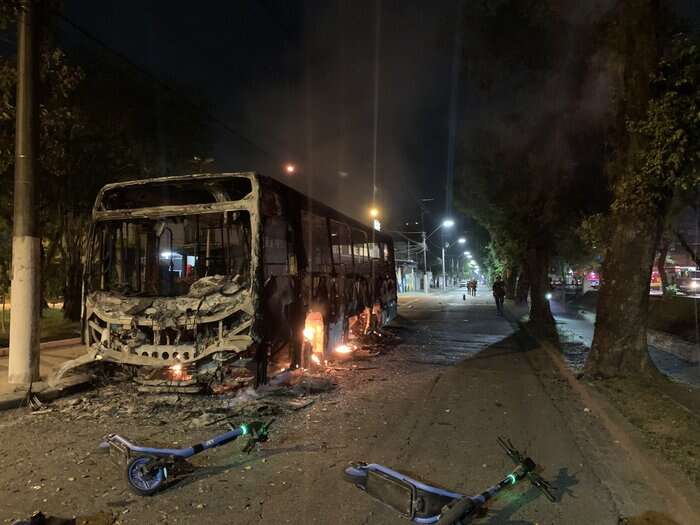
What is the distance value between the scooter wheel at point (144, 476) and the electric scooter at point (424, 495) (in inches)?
62.1

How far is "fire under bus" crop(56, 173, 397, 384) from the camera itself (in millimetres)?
7438

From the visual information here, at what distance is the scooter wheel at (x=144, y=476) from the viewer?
4398 mm

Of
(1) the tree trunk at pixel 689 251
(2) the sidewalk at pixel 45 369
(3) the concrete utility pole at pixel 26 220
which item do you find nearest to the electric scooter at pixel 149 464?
(2) the sidewalk at pixel 45 369

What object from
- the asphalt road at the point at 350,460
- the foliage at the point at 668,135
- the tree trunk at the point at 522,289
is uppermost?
the foliage at the point at 668,135

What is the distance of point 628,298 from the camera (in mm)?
8953

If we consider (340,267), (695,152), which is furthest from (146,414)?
(695,152)

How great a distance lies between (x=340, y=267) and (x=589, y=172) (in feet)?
22.6

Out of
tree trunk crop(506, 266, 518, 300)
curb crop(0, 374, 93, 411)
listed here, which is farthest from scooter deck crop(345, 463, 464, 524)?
tree trunk crop(506, 266, 518, 300)

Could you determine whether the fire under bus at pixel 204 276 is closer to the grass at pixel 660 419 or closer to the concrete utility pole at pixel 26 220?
the concrete utility pole at pixel 26 220

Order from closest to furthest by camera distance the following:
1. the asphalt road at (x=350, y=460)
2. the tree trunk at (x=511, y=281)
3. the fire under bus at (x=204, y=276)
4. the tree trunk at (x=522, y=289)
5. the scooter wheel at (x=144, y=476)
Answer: the asphalt road at (x=350, y=460) → the scooter wheel at (x=144, y=476) → the fire under bus at (x=204, y=276) → the tree trunk at (x=522, y=289) → the tree trunk at (x=511, y=281)

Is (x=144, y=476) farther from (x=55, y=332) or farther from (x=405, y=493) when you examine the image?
(x=55, y=332)

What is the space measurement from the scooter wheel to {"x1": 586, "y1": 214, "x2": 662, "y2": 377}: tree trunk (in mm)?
7477

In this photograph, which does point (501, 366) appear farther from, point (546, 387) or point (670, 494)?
point (670, 494)

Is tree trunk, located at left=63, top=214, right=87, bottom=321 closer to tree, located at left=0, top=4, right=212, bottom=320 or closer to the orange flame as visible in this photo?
tree, located at left=0, top=4, right=212, bottom=320
